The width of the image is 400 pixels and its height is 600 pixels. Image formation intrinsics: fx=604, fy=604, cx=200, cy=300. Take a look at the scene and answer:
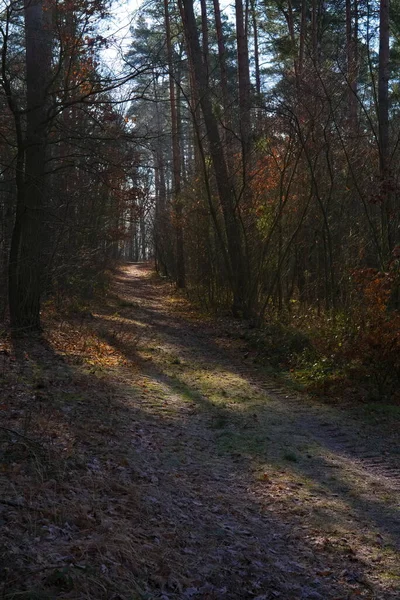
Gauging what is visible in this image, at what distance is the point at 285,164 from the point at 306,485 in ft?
31.0

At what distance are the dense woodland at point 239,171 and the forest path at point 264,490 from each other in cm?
191

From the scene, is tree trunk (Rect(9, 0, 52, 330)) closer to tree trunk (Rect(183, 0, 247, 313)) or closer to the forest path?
the forest path

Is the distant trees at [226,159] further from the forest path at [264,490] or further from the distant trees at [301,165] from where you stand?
the forest path at [264,490]

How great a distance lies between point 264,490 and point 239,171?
10976 mm

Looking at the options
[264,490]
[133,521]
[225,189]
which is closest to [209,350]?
[225,189]

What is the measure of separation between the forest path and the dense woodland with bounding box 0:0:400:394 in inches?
75.4

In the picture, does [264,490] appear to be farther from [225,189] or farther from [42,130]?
[225,189]

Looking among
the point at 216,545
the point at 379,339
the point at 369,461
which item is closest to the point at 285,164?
the point at 379,339

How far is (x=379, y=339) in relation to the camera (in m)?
8.72

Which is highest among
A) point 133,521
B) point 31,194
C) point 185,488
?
point 31,194

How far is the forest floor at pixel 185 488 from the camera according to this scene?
12.5ft

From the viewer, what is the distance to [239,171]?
15.4 metres

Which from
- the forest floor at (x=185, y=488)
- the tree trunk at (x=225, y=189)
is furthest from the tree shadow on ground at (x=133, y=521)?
the tree trunk at (x=225, y=189)

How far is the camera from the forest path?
13.5 feet
